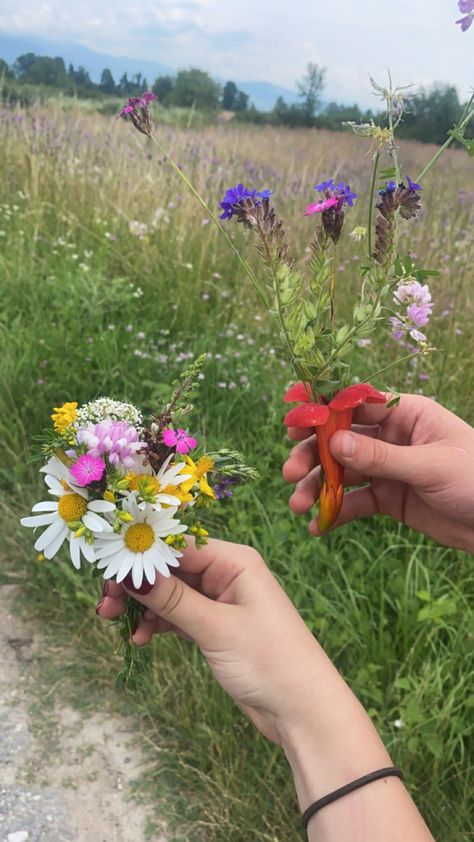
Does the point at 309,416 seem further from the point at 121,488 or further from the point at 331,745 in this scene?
the point at 331,745

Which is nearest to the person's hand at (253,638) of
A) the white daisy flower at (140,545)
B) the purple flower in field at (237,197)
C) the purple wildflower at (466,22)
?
the white daisy flower at (140,545)

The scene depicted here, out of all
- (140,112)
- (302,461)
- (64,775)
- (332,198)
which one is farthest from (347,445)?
(64,775)

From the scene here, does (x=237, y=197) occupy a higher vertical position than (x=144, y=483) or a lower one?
higher

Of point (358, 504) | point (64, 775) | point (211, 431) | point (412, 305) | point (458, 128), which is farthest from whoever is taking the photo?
point (211, 431)

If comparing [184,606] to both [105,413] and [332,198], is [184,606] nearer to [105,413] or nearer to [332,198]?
[105,413]

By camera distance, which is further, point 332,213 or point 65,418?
point 332,213

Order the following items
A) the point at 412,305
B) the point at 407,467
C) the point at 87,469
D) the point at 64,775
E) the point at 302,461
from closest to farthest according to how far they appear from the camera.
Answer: the point at 87,469, the point at 412,305, the point at 407,467, the point at 302,461, the point at 64,775

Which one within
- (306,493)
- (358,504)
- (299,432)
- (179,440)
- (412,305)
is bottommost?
(358,504)

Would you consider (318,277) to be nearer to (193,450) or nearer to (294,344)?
(294,344)

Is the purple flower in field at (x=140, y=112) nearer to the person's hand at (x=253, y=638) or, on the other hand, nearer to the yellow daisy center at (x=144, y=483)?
the yellow daisy center at (x=144, y=483)
